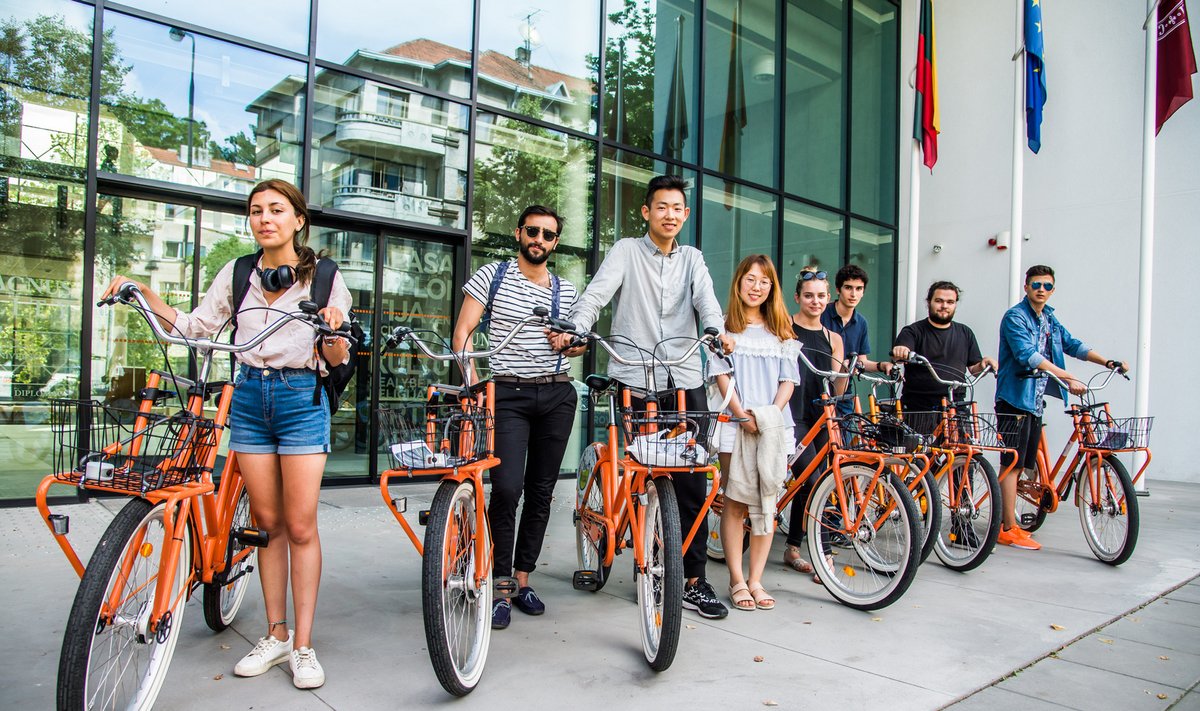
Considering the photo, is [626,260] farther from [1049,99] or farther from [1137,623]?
[1049,99]

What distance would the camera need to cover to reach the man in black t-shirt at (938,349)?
5.39 metres

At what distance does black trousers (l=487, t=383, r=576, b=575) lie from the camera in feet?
11.4

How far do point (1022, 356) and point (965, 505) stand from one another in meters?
1.17

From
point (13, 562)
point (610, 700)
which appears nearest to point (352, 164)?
point (13, 562)

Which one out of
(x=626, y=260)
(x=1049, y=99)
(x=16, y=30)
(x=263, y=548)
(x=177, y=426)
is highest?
(x=1049, y=99)

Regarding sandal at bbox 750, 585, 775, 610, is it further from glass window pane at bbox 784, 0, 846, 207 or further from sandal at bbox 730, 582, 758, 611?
glass window pane at bbox 784, 0, 846, 207

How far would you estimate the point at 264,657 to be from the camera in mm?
2875

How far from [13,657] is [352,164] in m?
4.91

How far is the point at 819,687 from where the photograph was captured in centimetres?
288

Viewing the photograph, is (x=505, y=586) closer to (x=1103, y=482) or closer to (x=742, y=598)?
(x=742, y=598)

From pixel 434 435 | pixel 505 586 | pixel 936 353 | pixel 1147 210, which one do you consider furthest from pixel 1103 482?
pixel 1147 210

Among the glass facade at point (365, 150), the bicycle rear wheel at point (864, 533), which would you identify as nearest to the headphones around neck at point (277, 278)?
the bicycle rear wheel at point (864, 533)

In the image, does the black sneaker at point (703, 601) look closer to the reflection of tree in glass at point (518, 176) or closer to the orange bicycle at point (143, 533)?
the orange bicycle at point (143, 533)

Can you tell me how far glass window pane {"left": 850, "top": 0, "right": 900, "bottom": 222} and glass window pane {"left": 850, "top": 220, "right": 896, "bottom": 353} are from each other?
10.8 inches
